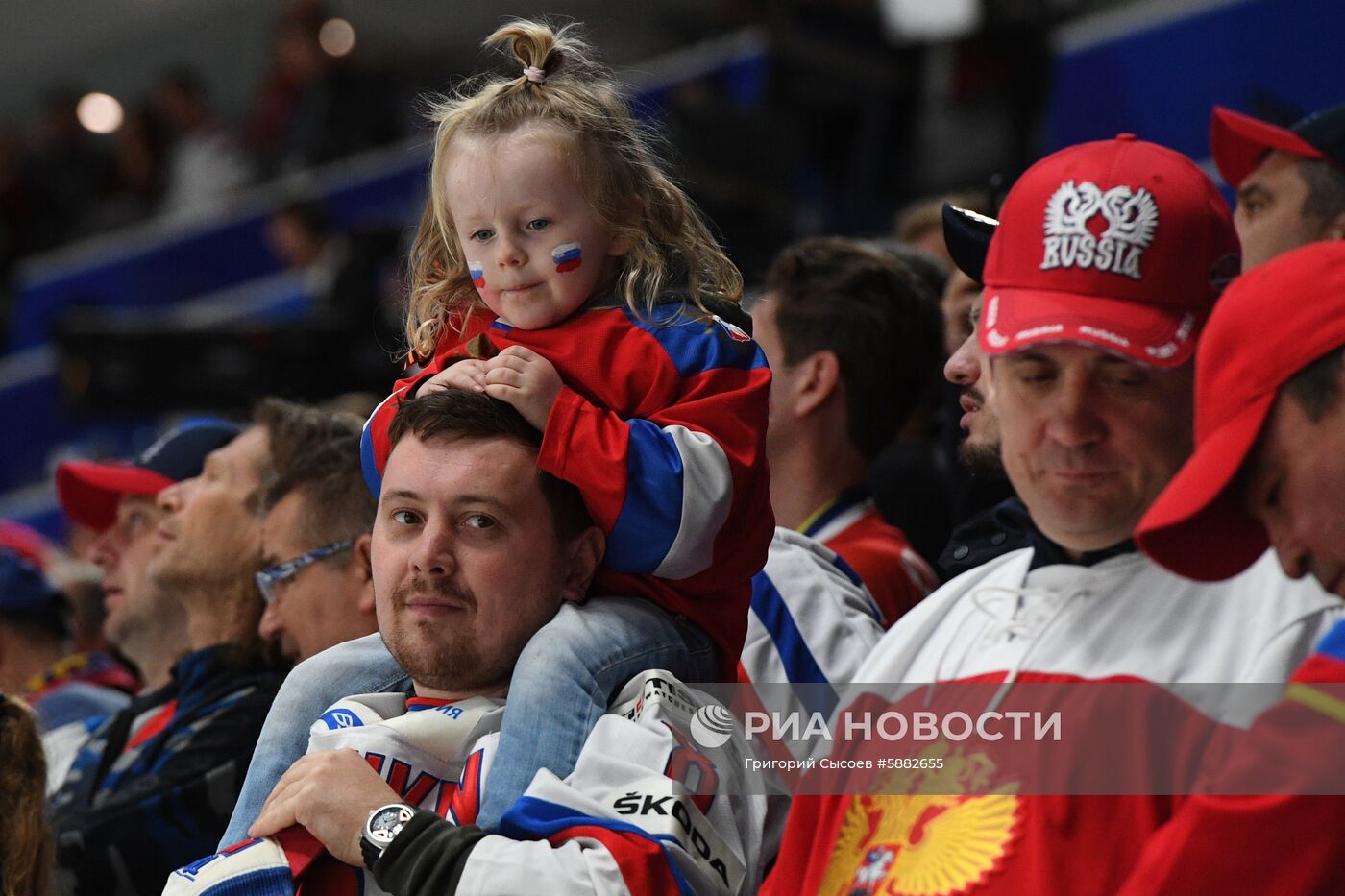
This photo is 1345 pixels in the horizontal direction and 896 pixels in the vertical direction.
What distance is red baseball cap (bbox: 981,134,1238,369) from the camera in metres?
1.76

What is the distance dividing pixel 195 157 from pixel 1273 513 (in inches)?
406

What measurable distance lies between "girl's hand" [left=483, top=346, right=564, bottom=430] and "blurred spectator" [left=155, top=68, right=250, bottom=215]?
8679mm

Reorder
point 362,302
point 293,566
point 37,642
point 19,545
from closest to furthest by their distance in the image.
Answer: point 293,566, point 37,642, point 19,545, point 362,302

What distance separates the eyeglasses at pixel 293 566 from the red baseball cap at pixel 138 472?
28.6 inches

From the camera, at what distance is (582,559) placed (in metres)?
2.35

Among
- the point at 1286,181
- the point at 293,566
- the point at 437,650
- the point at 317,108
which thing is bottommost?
the point at 293,566

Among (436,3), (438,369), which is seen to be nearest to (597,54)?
(438,369)

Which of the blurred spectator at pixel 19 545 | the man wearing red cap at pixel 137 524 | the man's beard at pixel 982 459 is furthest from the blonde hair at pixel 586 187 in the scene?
the blurred spectator at pixel 19 545

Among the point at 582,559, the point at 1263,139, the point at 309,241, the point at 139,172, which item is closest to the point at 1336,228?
the point at 1263,139

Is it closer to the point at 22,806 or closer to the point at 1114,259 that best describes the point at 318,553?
the point at 22,806

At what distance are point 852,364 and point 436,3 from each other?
1122 centimetres

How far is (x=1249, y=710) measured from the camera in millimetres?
1610

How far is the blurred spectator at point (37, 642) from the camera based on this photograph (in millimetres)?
4305

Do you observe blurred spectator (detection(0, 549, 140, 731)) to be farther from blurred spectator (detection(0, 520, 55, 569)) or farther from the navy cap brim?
the navy cap brim
